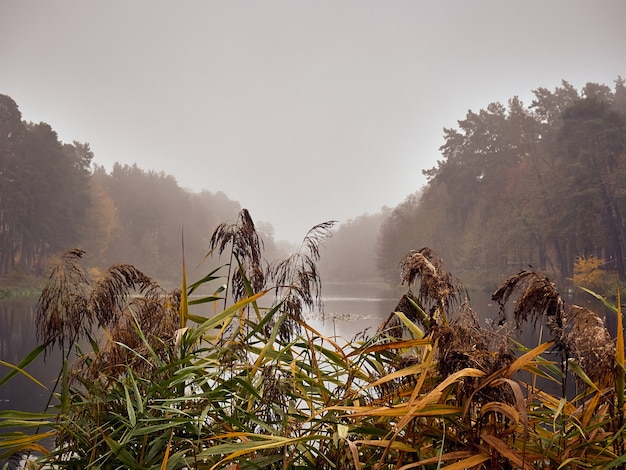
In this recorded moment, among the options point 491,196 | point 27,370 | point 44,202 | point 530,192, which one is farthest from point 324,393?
point 491,196

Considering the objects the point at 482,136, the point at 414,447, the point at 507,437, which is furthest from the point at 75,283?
the point at 482,136

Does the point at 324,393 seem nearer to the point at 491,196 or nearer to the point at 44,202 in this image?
the point at 44,202

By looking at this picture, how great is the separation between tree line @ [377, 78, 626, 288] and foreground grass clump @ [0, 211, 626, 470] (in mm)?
35290

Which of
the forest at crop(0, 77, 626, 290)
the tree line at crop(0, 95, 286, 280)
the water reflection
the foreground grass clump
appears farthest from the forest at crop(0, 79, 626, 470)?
the tree line at crop(0, 95, 286, 280)

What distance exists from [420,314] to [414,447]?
0.52m

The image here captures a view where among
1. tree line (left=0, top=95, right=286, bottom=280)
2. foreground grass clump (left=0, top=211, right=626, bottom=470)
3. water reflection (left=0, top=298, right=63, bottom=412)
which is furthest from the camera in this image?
tree line (left=0, top=95, right=286, bottom=280)

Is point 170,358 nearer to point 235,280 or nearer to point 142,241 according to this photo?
point 235,280

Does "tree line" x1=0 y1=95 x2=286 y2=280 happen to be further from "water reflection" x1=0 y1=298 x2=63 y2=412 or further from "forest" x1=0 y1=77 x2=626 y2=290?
"water reflection" x1=0 y1=298 x2=63 y2=412

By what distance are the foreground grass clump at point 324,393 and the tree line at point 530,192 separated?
35290mm

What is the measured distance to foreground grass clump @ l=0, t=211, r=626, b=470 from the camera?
1.13 metres

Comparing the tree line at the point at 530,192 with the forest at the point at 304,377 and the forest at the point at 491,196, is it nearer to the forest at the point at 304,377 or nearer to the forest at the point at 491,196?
the forest at the point at 491,196

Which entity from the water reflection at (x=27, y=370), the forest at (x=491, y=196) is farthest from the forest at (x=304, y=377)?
the forest at (x=491, y=196)

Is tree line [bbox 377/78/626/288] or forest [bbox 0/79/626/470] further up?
tree line [bbox 377/78/626/288]

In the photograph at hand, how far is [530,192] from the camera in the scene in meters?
42.2
